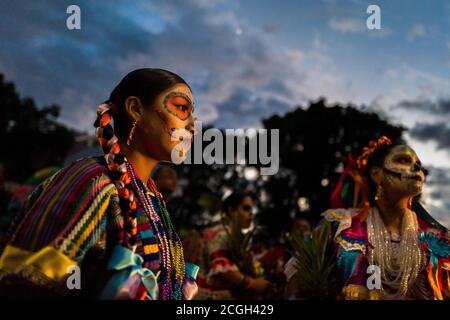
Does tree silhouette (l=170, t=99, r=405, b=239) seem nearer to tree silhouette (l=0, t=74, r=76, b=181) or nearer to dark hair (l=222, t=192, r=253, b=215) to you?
tree silhouette (l=0, t=74, r=76, b=181)

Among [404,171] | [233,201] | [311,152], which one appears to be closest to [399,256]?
[404,171]

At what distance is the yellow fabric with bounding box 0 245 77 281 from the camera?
5.47 feet

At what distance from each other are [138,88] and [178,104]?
224 millimetres

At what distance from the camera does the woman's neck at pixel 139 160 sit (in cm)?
239

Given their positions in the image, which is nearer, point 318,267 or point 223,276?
point 318,267

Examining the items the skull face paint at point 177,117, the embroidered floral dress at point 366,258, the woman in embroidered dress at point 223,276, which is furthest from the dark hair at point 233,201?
the skull face paint at point 177,117

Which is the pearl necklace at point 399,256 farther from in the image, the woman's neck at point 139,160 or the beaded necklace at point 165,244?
the woman's neck at point 139,160

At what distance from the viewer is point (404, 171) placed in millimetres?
3773

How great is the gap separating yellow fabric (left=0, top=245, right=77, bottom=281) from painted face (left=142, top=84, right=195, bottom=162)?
0.84m

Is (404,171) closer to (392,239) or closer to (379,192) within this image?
(379,192)

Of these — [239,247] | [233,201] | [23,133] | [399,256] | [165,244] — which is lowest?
[165,244]
